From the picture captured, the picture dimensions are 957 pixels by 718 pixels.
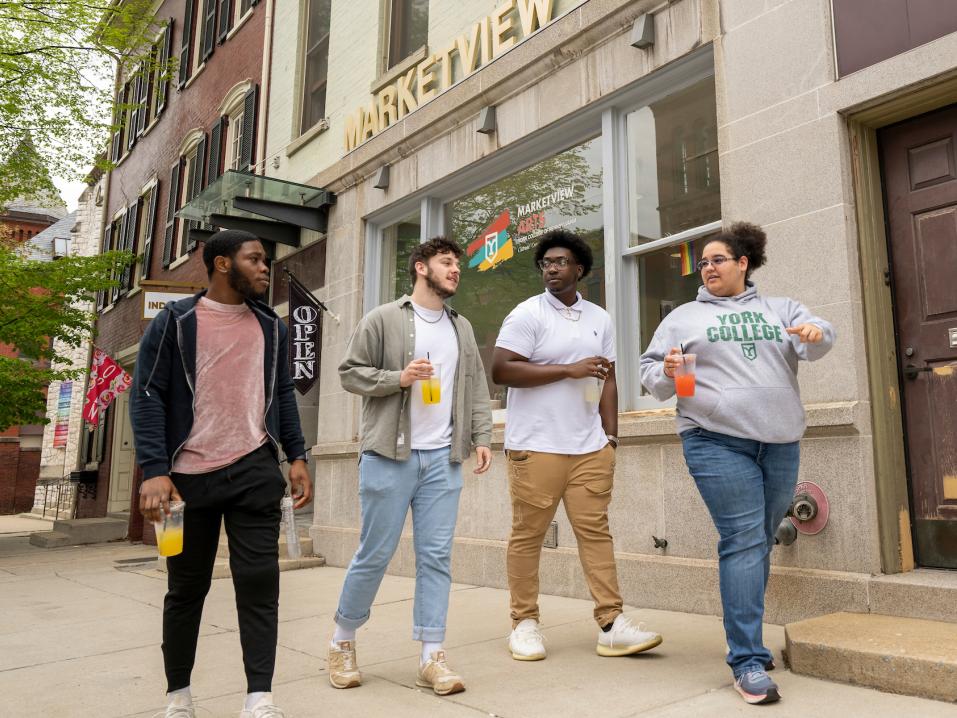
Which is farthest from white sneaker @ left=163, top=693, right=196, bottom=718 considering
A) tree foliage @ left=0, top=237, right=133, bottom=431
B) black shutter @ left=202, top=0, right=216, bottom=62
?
black shutter @ left=202, top=0, right=216, bottom=62

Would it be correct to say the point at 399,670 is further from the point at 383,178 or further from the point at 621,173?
the point at 383,178

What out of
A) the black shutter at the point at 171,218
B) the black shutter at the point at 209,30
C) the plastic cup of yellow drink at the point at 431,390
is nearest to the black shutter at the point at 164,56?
the black shutter at the point at 171,218

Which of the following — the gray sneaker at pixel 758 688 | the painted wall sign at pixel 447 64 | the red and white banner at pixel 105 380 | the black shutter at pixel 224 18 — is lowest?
the gray sneaker at pixel 758 688

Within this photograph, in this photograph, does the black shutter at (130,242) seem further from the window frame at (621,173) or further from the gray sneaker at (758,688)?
the gray sneaker at (758,688)

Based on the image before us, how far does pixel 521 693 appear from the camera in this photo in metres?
3.49

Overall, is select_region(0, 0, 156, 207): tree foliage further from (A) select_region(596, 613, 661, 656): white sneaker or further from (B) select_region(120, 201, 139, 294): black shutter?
(A) select_region(596, 613, 661, 656): white sneaker

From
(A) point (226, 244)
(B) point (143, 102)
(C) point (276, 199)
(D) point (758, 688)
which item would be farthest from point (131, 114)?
(D) point (758, 688)

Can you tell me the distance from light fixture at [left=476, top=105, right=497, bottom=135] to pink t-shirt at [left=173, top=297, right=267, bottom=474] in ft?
15.9

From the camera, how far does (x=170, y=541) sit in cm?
285

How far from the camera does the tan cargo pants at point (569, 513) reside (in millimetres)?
4008

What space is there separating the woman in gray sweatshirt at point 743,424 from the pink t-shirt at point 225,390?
1720mm

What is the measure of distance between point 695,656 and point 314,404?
8.53 m

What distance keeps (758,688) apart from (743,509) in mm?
702

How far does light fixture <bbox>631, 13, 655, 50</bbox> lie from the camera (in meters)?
6.03
